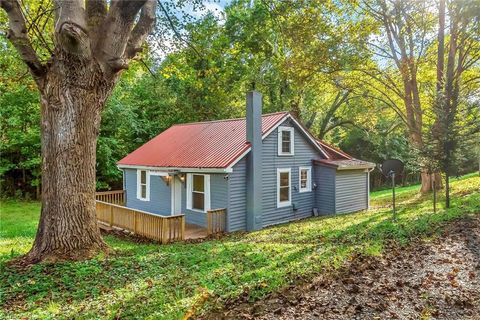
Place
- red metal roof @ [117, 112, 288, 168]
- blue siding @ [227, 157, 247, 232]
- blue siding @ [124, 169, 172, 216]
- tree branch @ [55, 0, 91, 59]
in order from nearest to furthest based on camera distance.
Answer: tree branch @ [55, 0, 91, 59] < blue siding @ [227, 157, 247, 232] < red metal roof @ [117, 112, 288, 168] < blue siding @ [124, 169, 172, 216]

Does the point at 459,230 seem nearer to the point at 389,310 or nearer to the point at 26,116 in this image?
the point at 389,310

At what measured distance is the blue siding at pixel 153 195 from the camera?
14555 mm

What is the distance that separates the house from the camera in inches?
493

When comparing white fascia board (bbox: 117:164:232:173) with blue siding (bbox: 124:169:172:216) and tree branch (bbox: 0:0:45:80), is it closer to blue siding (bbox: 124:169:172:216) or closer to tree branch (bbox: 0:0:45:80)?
blue siding (bbox: 124:169:172:216)

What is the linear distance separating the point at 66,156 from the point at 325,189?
38.8 feet

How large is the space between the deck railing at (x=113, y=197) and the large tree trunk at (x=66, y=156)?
416 inches

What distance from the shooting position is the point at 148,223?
11.4 m

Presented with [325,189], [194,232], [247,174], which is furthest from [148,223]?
[325,189]

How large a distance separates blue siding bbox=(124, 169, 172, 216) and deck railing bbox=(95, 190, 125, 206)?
1.40ft

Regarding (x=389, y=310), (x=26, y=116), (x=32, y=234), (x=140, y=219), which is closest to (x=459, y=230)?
(x=389, y=310)

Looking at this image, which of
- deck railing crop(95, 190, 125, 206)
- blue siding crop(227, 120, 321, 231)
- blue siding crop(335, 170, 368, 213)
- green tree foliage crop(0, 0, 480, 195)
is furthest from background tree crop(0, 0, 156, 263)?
blue siding crop(335, 170, 368, 213)

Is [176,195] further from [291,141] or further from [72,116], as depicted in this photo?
[72,116]

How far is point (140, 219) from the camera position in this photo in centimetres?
1177

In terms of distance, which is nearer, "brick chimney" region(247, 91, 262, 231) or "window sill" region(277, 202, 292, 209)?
"brick chimney" region(247, 91, 262, 231)
